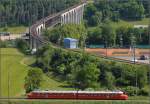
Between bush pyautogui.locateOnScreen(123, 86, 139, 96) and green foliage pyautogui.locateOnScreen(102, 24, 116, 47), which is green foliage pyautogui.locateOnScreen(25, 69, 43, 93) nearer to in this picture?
bush pyautogui.locateOnScreen(123, 86, 139, 96)

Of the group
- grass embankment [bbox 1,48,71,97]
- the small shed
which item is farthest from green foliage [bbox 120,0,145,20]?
grass embankment [bbox 1,48,71,97]

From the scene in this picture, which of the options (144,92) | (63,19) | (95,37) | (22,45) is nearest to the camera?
(144,92)

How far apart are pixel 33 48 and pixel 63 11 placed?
11.2 feet

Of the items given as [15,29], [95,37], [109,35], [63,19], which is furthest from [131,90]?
[15,29]

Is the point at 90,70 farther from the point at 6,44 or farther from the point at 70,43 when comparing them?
the point at 6,44

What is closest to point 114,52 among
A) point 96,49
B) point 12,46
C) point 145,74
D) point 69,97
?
point 96,49

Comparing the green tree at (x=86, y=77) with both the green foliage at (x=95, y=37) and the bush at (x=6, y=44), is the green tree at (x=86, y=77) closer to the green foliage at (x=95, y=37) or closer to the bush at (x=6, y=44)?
the bush at (x=6, y=44)

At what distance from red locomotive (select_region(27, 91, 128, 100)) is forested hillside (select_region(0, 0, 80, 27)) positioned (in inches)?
281

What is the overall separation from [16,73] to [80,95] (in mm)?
2093

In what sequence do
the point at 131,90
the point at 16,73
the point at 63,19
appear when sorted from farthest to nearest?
1. the point at 63,19
2. the point at 16,73
3. the point at 131,90

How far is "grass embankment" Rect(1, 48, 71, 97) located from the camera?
21.4 ft

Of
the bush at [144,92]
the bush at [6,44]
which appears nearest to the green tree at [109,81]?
the bush at [144,92]

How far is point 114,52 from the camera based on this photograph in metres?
9.24

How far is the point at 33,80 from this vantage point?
627cm
